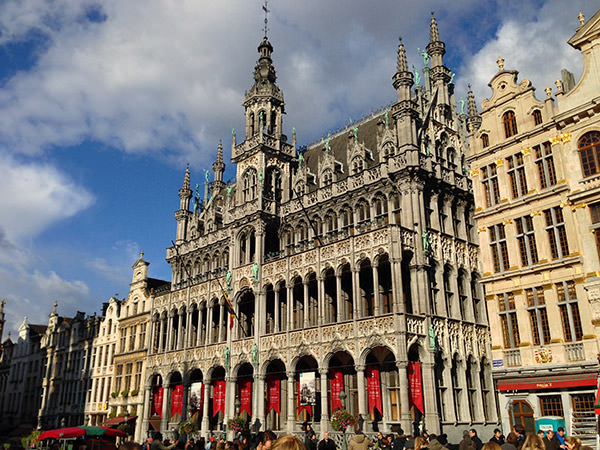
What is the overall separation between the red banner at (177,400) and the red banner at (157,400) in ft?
3.99

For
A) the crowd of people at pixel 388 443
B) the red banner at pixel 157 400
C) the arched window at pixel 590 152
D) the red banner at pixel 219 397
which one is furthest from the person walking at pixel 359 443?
the red banner at pixel 157 400

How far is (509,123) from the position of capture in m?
30.7

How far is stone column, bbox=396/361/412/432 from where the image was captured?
2923cm

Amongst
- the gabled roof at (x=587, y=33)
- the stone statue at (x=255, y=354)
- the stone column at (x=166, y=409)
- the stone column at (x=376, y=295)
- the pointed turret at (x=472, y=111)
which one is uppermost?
the pointed turret at (x=472, y=111)

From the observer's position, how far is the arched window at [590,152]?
26.0 meters

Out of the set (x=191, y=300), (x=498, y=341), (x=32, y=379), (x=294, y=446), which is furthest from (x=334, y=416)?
(x=32, y=379)

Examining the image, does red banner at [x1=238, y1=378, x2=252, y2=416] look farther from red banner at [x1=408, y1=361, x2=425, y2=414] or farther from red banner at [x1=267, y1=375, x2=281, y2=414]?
red banner at [x1=408, y1=361, x2=425, y2=414]

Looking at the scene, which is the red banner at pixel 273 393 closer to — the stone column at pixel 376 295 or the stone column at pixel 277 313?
the stone column at pixel 277 313

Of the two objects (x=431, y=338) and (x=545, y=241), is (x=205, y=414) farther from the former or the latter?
(x=545, y=241)

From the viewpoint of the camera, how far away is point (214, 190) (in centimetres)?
5528

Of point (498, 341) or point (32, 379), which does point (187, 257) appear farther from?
point (32, 379)

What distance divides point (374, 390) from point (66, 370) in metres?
47.7

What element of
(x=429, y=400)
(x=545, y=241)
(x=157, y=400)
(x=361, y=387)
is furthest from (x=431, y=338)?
(x=157, y=400)

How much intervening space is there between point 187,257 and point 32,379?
125 feet
